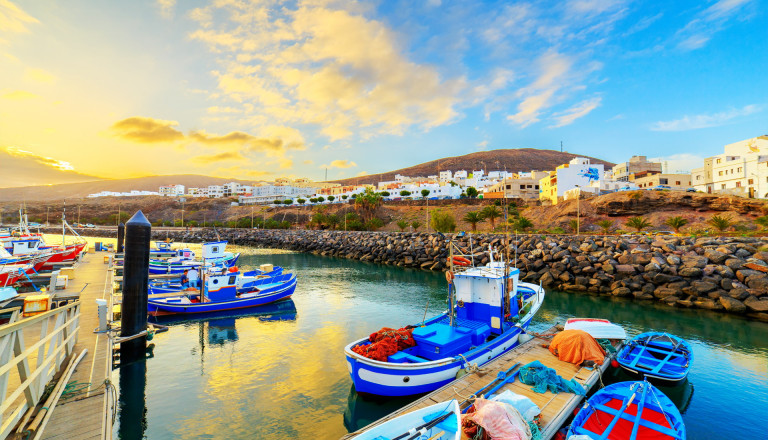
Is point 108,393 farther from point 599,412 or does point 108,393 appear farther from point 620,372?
point 620,372

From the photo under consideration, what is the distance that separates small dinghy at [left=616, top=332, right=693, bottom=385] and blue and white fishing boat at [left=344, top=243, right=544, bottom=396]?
3.67 metres

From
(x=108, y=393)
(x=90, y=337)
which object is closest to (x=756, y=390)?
(x=108, y=393)

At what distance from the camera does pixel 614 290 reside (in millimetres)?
25250

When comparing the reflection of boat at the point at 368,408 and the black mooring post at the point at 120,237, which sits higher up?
the black mooring post at the point at 120,237

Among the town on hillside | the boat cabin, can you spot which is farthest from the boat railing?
the town on hillside

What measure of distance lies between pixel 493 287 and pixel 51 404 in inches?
500

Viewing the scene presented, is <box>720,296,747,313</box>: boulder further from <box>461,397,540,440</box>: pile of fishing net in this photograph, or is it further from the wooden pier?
the wooden pier

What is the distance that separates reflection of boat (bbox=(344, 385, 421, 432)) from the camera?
988 centimetres

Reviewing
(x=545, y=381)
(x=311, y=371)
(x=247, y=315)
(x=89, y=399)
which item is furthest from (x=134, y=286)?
(x=545, y=381)

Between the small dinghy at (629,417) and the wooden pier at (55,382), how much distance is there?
10439 mm

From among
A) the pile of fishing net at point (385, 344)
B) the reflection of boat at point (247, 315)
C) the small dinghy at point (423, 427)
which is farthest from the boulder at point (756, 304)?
the reflection of boat at point (247, 315)

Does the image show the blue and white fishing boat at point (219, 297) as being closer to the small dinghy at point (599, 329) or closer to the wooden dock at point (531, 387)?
the wooden dock at point (531, 387)

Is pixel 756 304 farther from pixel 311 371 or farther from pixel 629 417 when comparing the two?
pixel 311 371

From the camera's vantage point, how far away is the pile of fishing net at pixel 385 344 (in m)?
10.2
